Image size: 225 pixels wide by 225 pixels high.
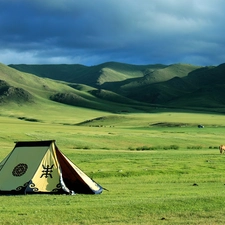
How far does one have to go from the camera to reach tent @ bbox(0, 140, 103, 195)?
2180cm

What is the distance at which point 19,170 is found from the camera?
22266mm

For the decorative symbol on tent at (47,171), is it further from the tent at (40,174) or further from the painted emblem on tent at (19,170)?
the painted emblem on tent at (19,170)

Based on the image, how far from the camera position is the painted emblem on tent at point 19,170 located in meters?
22.2

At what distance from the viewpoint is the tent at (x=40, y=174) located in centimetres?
2180

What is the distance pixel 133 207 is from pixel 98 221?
2.35 metres

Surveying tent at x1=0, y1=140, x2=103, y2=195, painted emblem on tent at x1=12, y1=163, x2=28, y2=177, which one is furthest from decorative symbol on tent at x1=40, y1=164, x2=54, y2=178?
painted emblem on tent at x1=12, y1=163, x2=28, y2=177

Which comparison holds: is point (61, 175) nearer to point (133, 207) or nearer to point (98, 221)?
point (133, 207)

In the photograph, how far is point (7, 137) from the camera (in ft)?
232

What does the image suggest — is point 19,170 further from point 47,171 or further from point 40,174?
point 47,171

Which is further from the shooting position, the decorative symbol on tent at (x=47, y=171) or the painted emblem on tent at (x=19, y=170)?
the painted emblem on tent at (x=19, y=170)

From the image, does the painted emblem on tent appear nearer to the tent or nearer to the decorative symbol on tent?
the tent

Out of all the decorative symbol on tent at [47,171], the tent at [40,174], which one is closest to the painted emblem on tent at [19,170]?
the tent at [40,174]

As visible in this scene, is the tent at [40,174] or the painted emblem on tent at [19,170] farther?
the painted emblem on tent at [19,170]

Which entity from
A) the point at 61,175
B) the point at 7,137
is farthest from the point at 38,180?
the point at 7,137
